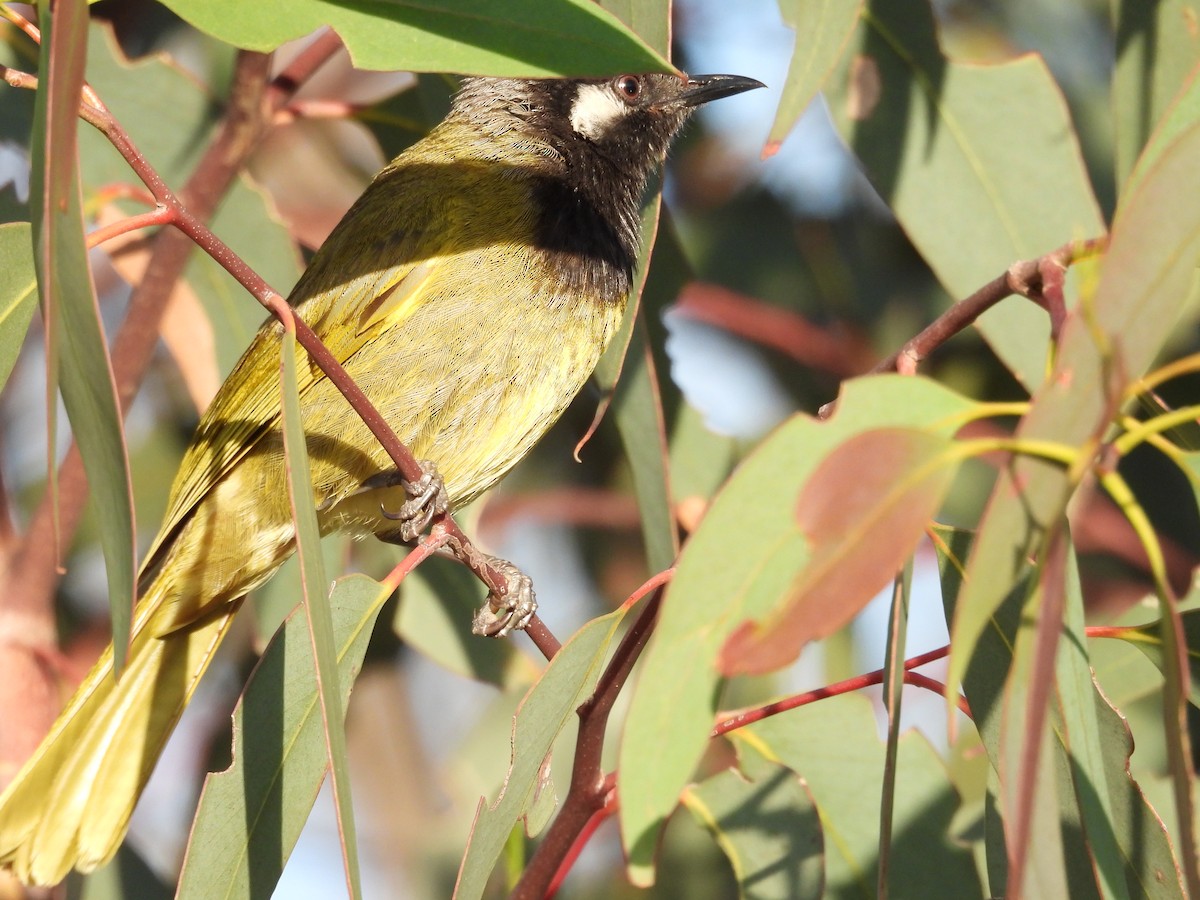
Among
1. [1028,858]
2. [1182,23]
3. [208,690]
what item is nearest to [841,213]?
[1182,23]

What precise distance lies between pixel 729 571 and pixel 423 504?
146cm

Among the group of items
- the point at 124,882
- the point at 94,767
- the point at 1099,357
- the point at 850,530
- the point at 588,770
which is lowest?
the point at 124,882

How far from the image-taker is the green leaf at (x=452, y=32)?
1621mm

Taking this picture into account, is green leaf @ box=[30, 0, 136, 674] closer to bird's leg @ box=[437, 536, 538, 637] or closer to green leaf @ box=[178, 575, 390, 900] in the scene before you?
green leaf @ box=[178, 575, 390, 900]

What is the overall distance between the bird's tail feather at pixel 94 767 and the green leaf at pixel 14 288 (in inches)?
29.9

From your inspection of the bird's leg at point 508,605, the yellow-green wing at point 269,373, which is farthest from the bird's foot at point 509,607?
the yellow-green wing at point 269,373

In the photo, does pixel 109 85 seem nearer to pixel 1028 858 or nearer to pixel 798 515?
pixel 798 515

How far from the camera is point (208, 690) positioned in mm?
4344

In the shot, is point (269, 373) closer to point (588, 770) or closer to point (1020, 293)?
point (588, 770)

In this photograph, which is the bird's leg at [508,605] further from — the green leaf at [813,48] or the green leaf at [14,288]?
the green leaf at [813,48]

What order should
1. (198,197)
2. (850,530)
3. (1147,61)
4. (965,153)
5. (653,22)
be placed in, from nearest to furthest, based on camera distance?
(850,530) → (653,22) → (1147,61) → (965,153) → (198,197)

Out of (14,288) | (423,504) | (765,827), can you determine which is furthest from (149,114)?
(765,827)

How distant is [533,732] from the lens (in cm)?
195

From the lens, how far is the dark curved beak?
3281mm
